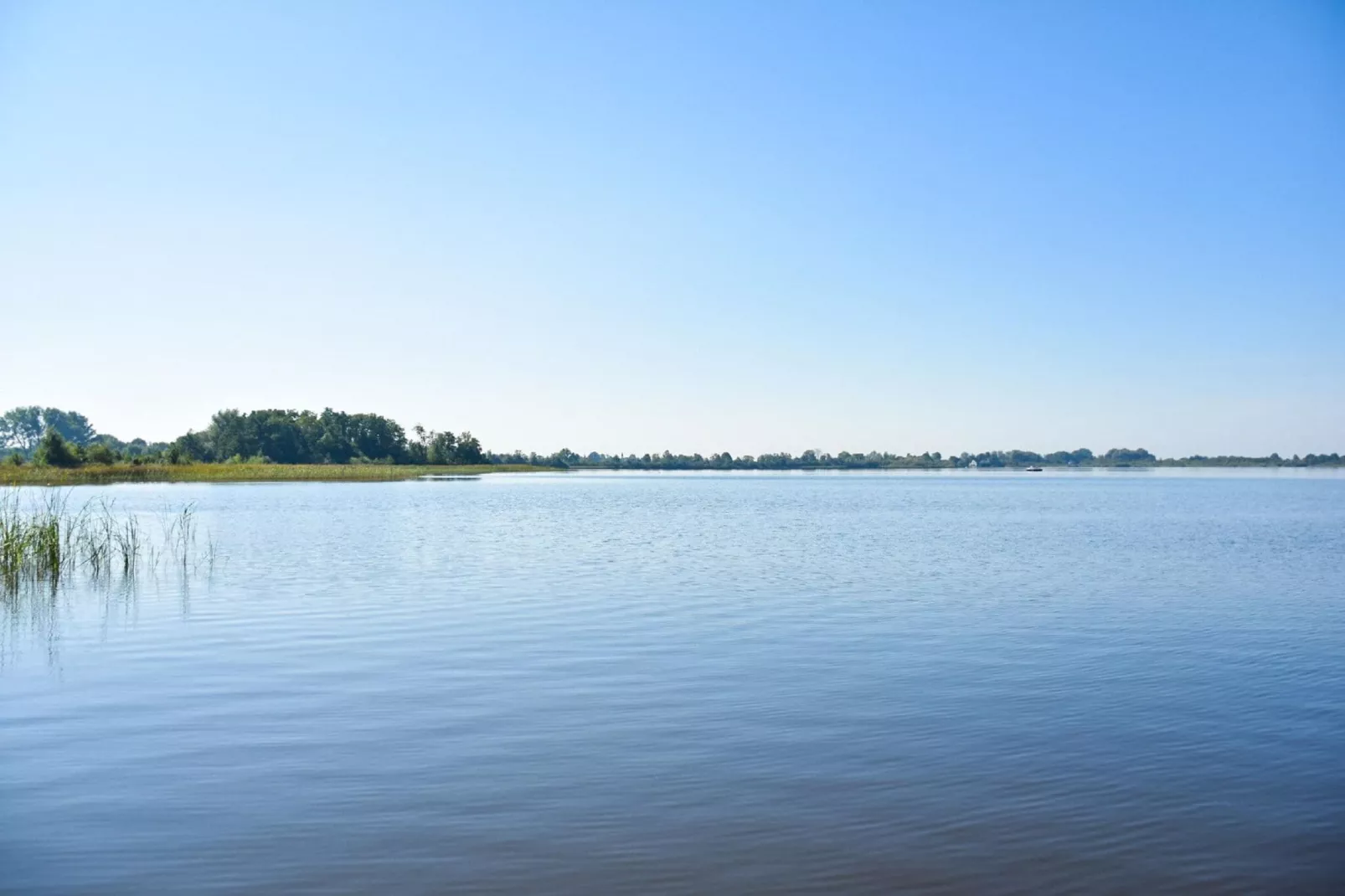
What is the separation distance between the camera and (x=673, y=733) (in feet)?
30.7

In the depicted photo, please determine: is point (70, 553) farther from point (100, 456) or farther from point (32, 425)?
point (32, 425)

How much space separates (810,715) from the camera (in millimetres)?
9977

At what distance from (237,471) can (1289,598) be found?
81552 mm

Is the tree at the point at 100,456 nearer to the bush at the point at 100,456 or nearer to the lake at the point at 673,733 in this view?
the bush at the point at 100,456

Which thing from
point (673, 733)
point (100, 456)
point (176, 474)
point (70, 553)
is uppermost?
point (100, 456)

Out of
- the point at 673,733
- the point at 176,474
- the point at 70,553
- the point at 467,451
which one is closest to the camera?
the point at 673,733

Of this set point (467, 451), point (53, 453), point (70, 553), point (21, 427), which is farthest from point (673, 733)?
point (21, 427)

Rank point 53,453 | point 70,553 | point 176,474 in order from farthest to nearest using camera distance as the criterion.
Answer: point 176,474, point 53,453, point 70,553

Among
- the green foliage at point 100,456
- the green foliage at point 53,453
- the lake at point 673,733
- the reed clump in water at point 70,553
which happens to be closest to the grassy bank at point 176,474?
the green foliage at point 53,453

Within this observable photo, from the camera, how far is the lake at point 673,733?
636 centimetres

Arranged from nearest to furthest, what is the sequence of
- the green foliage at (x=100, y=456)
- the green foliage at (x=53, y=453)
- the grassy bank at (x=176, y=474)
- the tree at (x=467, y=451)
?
the grassy bank at (x=176, y=474)
the green foliage at (x=53, y=453)
the green foliage at (x=100, y=456)
the tree at (x=467, y=451)

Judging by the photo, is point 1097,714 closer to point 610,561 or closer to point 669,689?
point 669,689

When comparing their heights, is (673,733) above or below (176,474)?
below

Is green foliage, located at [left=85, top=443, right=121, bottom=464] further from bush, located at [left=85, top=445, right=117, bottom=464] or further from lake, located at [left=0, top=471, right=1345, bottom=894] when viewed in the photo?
lake, located at [left=0, top=471, right=1345, bottom=894]
